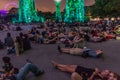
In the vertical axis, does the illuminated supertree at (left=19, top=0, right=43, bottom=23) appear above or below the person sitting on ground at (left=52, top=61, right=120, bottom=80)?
above

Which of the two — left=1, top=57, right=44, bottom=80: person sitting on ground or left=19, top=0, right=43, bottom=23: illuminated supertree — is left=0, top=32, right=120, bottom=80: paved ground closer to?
left=1, top=57, right=44, bottom=80: person sitting on ground

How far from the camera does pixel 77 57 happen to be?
15.6m

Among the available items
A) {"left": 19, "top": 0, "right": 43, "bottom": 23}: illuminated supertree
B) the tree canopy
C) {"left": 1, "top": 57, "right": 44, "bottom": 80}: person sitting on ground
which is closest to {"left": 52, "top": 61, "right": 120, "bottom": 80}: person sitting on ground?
{"left": 1, "top": 57, "right": 44, "bottom": 80}: person sitting on ground

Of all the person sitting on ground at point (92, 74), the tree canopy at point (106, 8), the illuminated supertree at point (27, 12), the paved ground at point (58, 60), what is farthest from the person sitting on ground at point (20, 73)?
the illuminated supertree at point (27, 12)

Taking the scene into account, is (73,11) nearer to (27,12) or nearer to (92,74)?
(27,12)

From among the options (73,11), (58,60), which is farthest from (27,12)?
(58,60)

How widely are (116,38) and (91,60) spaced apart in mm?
10562

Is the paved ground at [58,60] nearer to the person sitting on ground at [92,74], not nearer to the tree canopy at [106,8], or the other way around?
the person sitting on ground at [92,74]

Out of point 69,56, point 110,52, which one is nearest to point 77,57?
point 69,56

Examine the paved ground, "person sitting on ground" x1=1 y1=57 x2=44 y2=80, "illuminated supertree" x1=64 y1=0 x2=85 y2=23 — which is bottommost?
the paved ground

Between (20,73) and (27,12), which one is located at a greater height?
(27,12)

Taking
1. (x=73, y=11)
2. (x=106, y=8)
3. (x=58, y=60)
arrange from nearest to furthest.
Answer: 1. (x=58, y=60)
2. (x=73, y=11)
3. (x=106, y=8)

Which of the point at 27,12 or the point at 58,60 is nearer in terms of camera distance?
the point at 58,60

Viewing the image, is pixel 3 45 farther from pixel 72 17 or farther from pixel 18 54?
pixel 72 17
